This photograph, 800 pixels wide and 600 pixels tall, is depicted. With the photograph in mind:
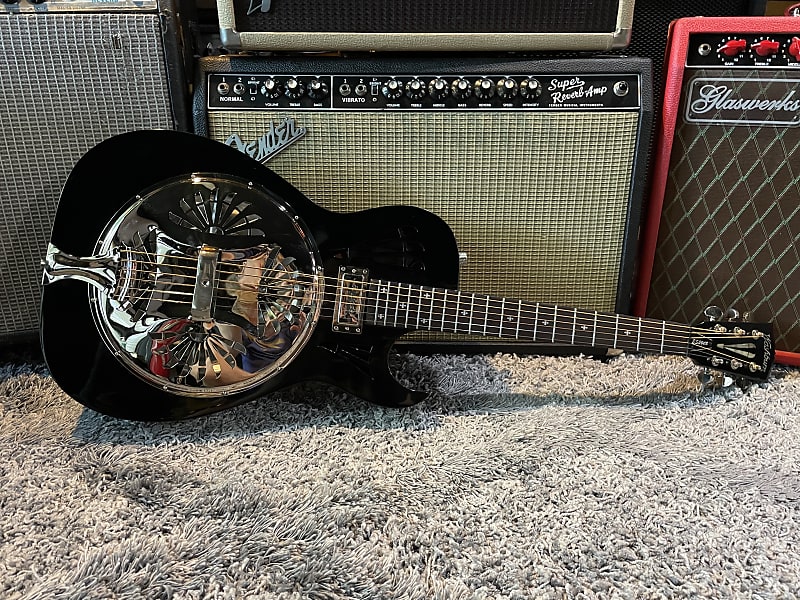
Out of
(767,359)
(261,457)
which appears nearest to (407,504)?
(261,457)

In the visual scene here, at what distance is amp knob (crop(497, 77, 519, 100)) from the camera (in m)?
0.85

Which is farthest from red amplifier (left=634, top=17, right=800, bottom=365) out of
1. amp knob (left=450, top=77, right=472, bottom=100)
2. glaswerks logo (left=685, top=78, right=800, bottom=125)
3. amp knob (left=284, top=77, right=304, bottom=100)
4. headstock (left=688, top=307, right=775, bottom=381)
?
amp knob (left=284, top=77, right=304, bottom=100)

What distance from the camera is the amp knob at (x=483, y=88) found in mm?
856

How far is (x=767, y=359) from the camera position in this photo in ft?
2.91

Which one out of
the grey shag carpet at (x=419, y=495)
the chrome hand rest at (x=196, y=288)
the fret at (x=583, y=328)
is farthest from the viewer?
the fret at (x=583, y=328)

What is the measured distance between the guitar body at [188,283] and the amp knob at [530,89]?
312mm

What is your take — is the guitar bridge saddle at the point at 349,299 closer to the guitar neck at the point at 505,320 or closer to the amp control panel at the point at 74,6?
the guitar neck at the point at 505,320

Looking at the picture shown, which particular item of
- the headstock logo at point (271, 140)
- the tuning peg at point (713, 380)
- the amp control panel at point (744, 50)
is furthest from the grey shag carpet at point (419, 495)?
the amp control panel at point (744, 50)

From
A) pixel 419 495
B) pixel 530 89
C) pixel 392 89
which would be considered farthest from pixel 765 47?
pixel 419 495

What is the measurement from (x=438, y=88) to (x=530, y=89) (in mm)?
135

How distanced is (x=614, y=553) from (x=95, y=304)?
0.66 metres

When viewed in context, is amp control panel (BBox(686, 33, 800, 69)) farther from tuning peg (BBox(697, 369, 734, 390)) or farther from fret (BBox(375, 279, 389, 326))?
fret (BBox(375, 279, 389, 326))

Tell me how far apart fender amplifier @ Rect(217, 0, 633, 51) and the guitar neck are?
Answer: 35 centimetres

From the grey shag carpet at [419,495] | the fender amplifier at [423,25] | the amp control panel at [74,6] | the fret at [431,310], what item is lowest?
the grey shag carpet at [419,495]
